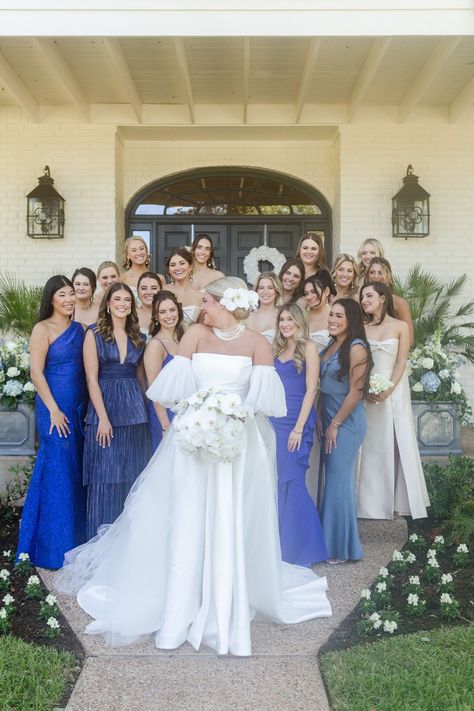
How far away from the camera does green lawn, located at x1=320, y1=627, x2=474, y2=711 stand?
3178 mm

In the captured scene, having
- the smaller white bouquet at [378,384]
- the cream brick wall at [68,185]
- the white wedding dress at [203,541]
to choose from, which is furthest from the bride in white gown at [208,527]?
the cream brick wall at [68,185]

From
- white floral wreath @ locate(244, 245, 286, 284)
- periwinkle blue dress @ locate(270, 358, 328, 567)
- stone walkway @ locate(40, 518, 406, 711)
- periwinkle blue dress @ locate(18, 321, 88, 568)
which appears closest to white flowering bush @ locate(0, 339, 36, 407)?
periwinkle blue dress @ locate(18, 321, 88, 568)

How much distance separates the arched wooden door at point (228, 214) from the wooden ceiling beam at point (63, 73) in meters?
1.55

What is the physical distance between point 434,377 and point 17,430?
407 cm

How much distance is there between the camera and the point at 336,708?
3.18m

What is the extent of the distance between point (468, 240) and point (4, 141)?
6530mm

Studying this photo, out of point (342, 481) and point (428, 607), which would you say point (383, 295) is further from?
point (428, 607)

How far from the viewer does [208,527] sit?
149 inches

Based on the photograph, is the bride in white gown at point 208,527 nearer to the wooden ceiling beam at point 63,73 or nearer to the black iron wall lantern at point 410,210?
the wooden ceiling beam at point 63,73

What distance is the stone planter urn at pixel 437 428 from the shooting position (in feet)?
22.8

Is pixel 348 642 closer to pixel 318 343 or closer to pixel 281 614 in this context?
pixel 281 614

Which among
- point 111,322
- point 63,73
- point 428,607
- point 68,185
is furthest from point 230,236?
point 428,607

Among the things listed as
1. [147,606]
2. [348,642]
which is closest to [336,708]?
[348,642]

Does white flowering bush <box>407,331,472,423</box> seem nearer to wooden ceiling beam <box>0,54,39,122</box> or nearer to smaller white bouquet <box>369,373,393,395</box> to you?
smaller white bouquet <box>369,373,393,395</box>
